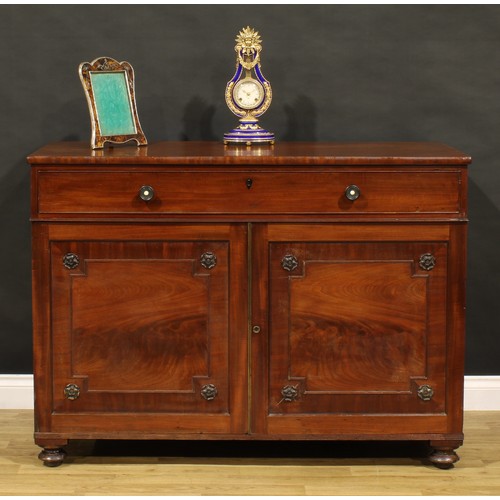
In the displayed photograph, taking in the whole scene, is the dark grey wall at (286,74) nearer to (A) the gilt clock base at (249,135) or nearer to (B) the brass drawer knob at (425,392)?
(A) the gilt clock base at (249,135)

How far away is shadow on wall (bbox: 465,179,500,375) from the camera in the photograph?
3.76 meters

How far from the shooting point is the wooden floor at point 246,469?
312cm

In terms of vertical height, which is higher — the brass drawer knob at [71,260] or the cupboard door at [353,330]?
the brass drawer knob at [71,260]

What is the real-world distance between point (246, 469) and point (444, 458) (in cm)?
59

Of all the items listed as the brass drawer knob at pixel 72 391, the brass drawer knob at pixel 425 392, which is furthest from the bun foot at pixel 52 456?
the brass drawer knob at pixel 425 392

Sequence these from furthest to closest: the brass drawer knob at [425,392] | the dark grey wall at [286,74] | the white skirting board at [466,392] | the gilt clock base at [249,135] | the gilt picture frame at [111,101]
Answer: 1. the white skirting board at [466,392]
2. the dark grey wall at [286,74]
3. the gilt clock base at [249,135]
4. the gilt picture frame at [111,101]
5. the brass drawer knob at [425,392]

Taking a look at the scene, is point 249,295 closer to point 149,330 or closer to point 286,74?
point 149,330

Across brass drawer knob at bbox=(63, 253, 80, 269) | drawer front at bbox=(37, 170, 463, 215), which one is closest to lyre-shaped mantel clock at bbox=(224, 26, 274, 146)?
drawer front at bbox=(37, 170, 463, 215)

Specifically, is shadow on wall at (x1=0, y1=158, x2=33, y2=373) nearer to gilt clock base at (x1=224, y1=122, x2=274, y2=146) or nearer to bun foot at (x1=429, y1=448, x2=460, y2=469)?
gilt clock base at (x1=224, y1=122, x2=274, y2=146)

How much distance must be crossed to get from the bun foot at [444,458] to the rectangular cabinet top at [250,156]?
2.81 ft

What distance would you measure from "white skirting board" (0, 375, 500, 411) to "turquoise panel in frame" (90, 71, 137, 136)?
1.01 meters

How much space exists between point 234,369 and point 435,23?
4.53 ft

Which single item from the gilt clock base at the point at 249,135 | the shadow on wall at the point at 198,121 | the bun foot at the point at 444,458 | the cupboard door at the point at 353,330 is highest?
the shadow on wall at the point at 198,121

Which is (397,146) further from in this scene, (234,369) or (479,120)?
(234,369)
